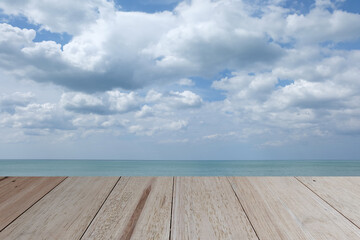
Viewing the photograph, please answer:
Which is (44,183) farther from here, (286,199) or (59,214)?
(286,199)

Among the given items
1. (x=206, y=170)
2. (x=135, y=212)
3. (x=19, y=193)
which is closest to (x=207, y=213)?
(x=135, y=212)

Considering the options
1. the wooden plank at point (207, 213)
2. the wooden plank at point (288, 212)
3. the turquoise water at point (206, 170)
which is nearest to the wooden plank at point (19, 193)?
the wooden plank at point (207, 213)

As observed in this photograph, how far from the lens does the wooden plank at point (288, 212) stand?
1004 millimetres

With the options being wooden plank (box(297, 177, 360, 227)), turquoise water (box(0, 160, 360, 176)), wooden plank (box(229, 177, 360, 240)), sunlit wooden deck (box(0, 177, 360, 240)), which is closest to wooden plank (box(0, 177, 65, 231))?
sunlit wooden deck (box(0, 177, 360, 240))

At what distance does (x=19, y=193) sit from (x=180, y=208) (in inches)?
28.9

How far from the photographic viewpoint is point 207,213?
1.13 m

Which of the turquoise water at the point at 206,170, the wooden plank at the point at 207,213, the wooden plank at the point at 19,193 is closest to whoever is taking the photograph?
the wooden plank at the point at 207,213

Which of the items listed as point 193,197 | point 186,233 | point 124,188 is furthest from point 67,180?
point 186,233

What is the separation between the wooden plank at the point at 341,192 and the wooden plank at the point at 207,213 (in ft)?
1.31

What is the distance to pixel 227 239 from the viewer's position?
3.09 feet

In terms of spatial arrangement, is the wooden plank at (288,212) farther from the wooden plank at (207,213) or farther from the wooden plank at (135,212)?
the wooden plank at (135,212)

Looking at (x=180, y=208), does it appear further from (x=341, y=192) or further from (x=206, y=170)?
(x=206, y=170)

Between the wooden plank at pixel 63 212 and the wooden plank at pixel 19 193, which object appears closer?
the wooden plank at pixel 63 212

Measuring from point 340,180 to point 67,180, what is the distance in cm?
138
